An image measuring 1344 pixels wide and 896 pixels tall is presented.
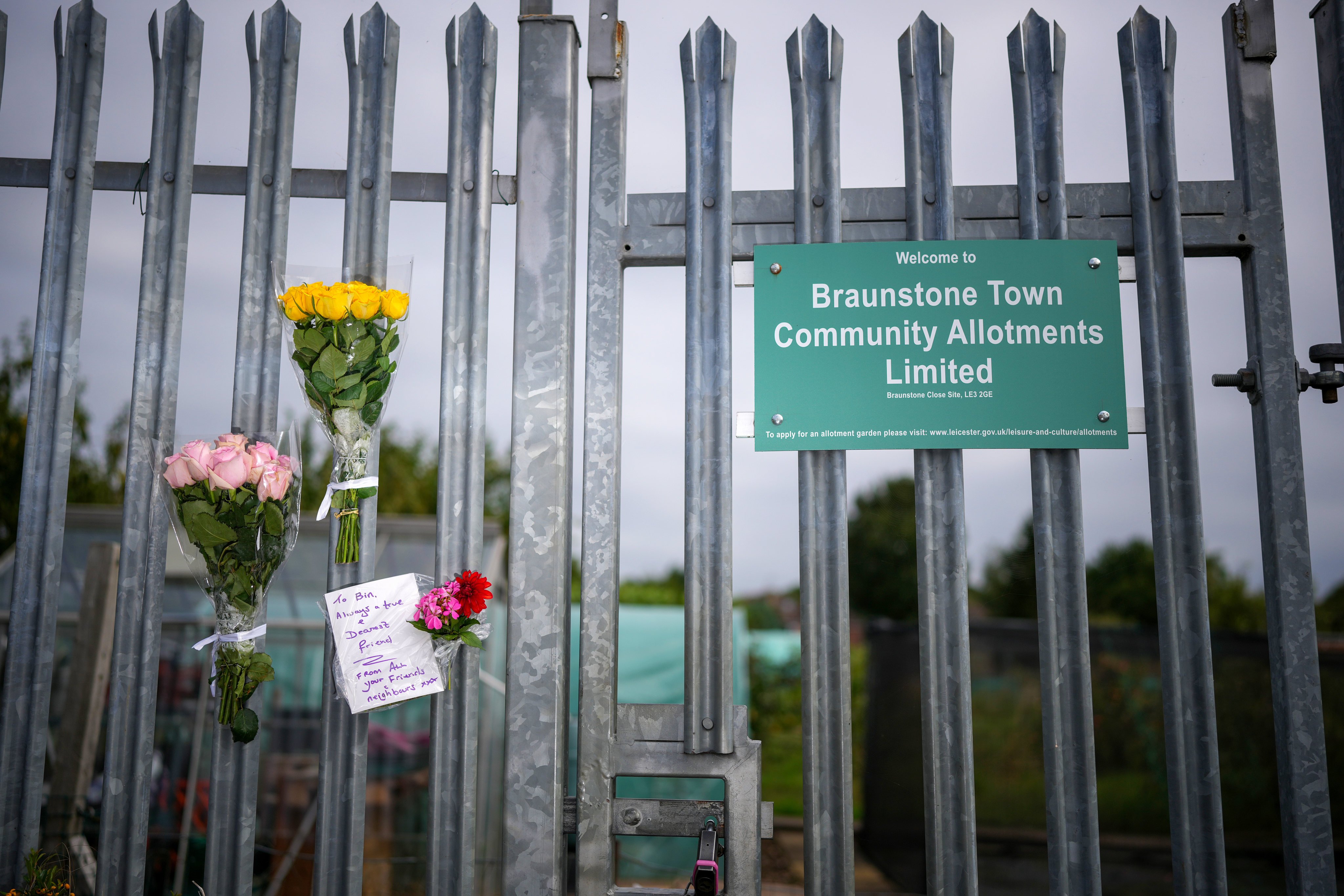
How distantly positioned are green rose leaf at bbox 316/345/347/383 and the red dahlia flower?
1.87ft

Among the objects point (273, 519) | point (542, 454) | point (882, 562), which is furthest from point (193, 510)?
point (882, 562)

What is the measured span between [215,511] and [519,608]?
760mm

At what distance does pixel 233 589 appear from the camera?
2047mm

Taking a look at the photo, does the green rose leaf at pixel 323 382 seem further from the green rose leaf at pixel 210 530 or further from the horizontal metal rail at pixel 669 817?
the horizontal metal rail at pixel 669 817

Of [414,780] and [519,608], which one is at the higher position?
[519,608]

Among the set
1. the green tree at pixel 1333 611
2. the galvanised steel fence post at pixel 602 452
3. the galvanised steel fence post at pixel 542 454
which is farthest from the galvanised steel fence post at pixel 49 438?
the green tree at pixel 1333 611

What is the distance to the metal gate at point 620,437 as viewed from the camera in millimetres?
2000

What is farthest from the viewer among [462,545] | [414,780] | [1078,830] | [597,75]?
[414,780]

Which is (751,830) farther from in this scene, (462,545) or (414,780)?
(414,780)

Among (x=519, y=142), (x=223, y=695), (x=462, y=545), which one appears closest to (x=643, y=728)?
(x=462, y=545)

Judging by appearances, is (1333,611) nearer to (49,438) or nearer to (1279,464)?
(1279,464)

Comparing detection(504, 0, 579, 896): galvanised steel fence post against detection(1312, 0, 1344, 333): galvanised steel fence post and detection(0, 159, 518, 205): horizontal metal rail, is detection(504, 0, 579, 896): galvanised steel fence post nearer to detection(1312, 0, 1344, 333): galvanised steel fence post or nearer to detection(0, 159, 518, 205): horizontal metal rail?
detection(0, 159, 518, 205): horizontal metal rail

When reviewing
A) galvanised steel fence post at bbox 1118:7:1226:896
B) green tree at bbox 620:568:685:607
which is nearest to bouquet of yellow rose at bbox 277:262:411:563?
galvanised steel fence post at bbox 1118:7:1226:896

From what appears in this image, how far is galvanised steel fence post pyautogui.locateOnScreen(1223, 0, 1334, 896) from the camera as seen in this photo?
6.48 feet
